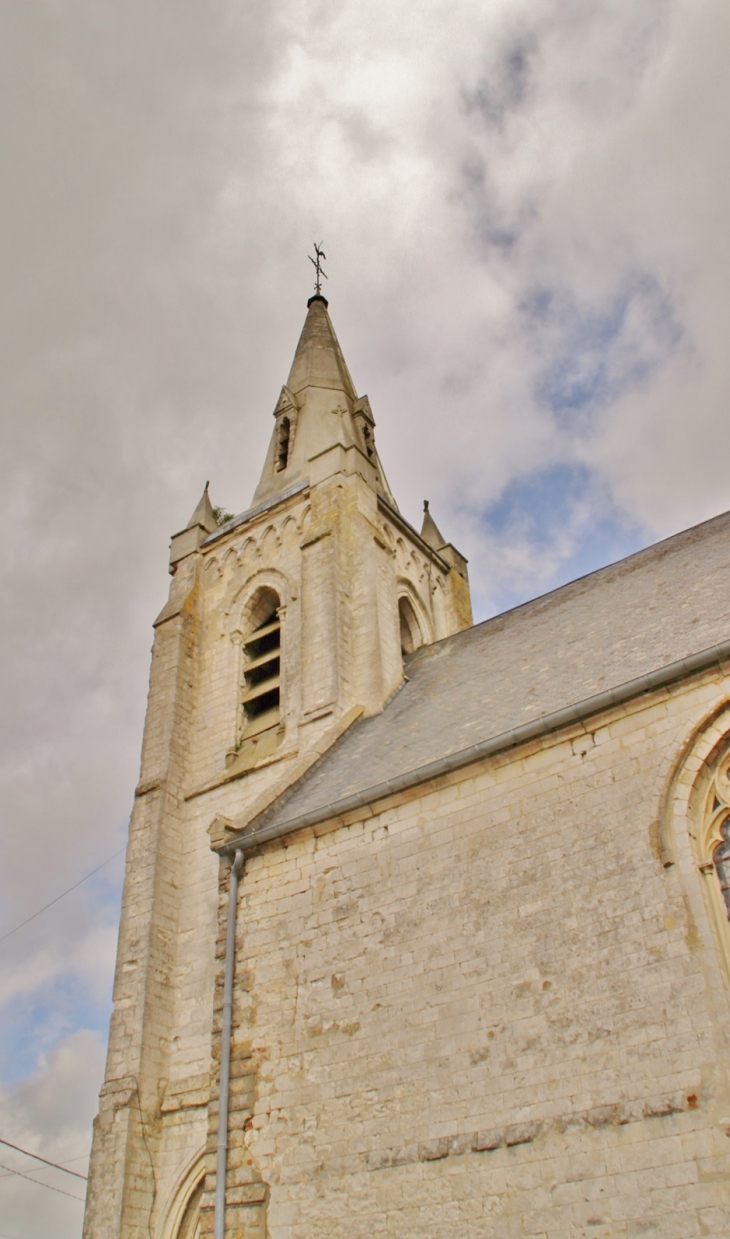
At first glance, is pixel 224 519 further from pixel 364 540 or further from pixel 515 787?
pixel 515 787

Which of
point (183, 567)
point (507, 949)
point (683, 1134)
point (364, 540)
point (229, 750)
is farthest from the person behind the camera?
point (183, 567)

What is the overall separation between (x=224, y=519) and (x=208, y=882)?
11276 millimetres

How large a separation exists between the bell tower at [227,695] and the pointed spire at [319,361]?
8 centimetres

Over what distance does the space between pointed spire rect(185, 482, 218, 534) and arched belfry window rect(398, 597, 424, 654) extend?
426 centimetres

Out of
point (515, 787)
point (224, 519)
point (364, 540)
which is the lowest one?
point (515, 787)

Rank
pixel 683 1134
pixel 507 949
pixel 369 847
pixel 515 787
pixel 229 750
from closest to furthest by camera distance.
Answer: pixel 683 1134
pixel 507 949
pixel 515 787
pixel 369 847
pixel 229 750

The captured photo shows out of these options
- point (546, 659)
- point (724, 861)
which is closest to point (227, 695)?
point (546, 659)

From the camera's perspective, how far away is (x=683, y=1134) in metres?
7.08

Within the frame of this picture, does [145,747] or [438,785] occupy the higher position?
[145,747]

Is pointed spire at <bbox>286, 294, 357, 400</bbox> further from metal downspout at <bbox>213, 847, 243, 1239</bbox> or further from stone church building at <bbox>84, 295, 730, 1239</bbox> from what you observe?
metal downspout at <bbox>213, 847, 243, 1239</bbox>

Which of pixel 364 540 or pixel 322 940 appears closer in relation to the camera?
pixel 322 940

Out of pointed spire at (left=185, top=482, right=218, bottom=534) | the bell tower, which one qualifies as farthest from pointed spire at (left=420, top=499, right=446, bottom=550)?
pointed spire at (left=185, top=482, right=218, bottom=534)

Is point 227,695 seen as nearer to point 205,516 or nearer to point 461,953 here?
point 205,516

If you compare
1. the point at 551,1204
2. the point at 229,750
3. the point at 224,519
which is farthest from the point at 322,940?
the point at 224,519
